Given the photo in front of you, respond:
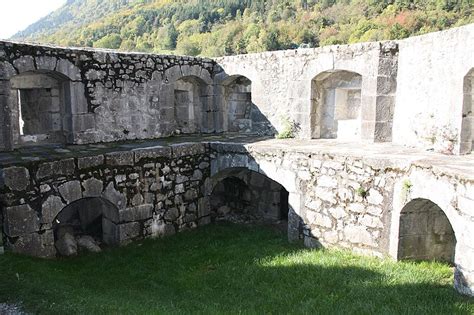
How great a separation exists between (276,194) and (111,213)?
3.53 meters

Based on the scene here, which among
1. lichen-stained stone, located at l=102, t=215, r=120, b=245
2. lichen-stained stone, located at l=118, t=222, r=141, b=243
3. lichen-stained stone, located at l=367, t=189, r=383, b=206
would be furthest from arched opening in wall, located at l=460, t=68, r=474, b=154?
lichen-stained stone, located at l=102, t=215, r=120, b=245

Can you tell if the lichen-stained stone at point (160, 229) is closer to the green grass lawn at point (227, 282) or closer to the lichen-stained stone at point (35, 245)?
the green grass lawn at point (227, 282)

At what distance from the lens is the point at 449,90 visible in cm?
686

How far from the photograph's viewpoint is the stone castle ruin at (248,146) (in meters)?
6.43

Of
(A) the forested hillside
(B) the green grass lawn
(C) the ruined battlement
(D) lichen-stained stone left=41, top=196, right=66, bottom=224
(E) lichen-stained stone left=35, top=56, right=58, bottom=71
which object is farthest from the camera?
(A) the forested hillside

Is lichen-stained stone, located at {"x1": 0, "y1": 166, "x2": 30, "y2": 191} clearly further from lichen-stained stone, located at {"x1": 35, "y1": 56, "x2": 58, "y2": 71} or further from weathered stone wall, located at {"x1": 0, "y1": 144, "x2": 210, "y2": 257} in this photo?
lichen-stained stone, located at {"x1": 35, "y1": 56, "x2": 58, "y2": 71}

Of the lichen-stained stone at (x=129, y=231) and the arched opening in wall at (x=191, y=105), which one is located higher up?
the arched opening in wall at (x=191, y=105)

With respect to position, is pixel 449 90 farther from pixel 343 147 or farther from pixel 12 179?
pixel 12 179

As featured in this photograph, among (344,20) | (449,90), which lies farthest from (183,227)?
(344,20)

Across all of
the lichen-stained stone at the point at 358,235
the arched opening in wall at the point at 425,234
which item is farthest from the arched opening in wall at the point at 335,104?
the arched opening in wall at the point at 425,234

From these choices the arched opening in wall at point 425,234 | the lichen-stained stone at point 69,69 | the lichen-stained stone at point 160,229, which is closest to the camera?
the arched opening in wall at point 425,234

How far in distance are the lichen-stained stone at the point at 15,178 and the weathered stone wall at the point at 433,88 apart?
6.41 m

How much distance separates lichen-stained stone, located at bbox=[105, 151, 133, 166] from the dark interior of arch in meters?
2.45

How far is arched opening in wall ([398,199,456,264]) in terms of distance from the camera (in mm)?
6250
